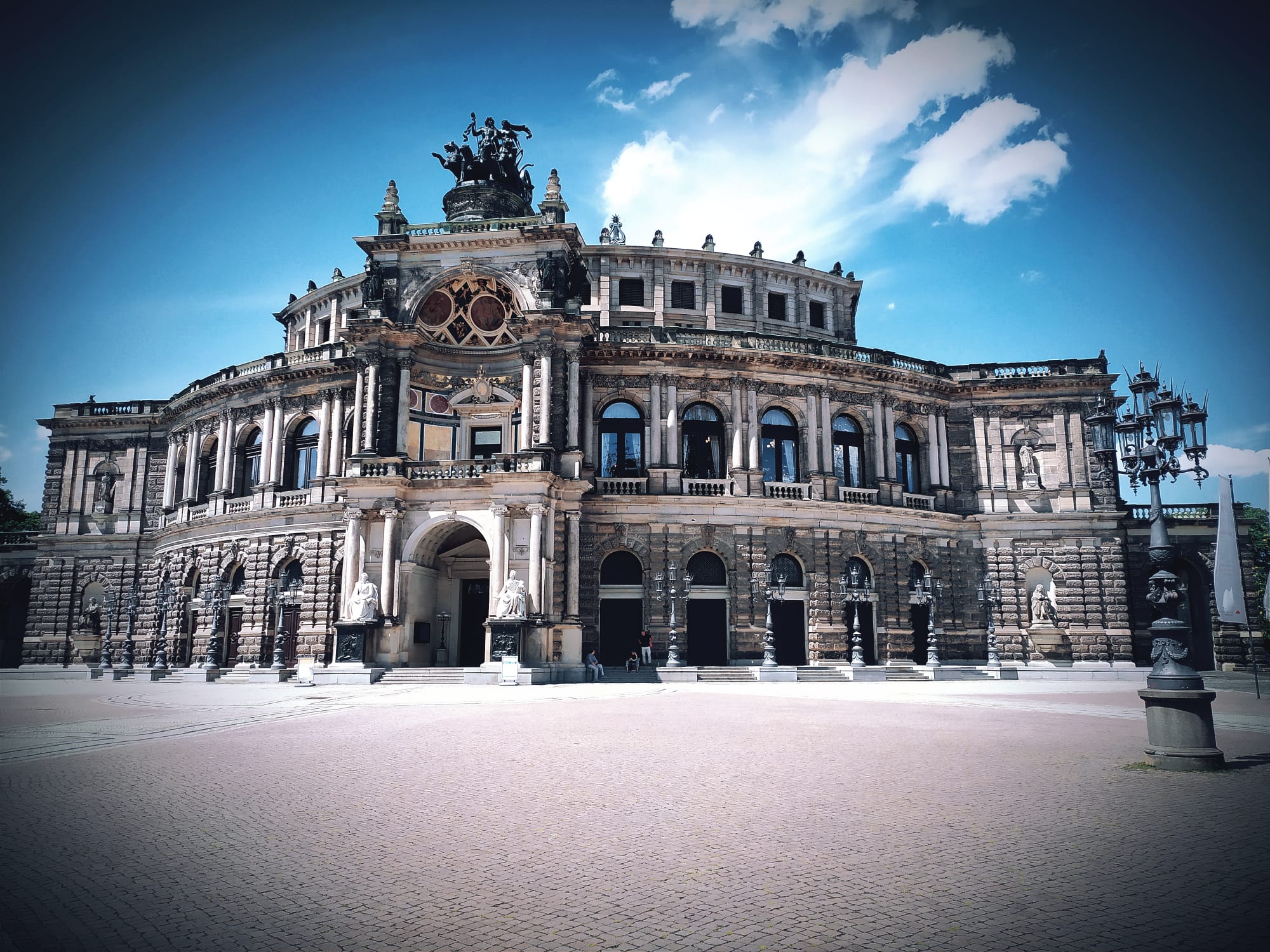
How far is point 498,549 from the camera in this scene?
34781mm

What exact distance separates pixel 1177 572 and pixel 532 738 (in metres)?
42.4

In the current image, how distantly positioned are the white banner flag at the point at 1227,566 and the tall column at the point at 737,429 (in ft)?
64.5

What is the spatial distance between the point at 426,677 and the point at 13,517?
46.0 meters

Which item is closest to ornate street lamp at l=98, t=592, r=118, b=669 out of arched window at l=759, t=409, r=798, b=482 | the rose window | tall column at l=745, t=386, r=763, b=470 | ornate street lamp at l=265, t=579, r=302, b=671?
ornate street lamp at l=265, t=579, r=302, b=671

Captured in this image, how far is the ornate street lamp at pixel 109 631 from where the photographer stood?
149 feet

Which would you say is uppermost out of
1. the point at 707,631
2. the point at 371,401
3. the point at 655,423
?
the point at 371,401

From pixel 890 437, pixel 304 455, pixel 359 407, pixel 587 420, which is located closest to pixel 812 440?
pixel 890 437

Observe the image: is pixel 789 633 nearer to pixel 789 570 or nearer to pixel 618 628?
pixel 789 570

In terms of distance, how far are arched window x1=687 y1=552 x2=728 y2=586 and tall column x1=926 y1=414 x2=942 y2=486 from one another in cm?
Result: 1340

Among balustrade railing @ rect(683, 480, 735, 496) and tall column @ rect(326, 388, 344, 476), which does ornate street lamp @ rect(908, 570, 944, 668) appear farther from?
tall column @ rect(326, 388, 344, 476)

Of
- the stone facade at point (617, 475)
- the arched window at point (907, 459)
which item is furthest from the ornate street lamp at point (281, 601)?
the arched window at point (907, 459)

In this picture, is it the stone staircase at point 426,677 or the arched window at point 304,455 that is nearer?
the stone staircase at point 426,677

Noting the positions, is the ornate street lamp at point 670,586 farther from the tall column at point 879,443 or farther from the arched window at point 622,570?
the tall column at point 879,443

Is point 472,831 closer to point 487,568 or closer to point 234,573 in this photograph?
point 487,568
